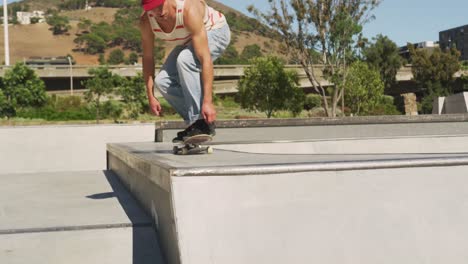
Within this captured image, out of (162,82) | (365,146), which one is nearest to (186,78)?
(162,82)

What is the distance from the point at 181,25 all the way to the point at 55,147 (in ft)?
21.6

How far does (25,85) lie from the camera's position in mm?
34750

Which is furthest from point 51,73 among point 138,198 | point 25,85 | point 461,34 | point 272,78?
point 461,34

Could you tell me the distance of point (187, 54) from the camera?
13.4 feet

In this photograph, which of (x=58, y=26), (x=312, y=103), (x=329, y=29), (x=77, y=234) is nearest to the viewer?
(x=77, y=234)

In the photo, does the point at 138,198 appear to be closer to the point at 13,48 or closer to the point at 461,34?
the point at 13,48

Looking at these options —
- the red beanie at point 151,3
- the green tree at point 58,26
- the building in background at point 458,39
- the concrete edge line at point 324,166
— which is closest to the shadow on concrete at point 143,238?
the concrete edge line at point 324,166

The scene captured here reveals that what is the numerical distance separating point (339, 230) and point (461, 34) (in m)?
137

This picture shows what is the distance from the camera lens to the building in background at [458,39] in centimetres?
12792

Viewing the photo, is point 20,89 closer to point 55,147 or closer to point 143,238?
point 55,147

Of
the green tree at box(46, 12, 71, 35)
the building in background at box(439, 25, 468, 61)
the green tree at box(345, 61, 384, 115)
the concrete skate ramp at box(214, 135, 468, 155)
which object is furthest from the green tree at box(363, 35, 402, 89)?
the green tree at box(46, 12, 71, 35)

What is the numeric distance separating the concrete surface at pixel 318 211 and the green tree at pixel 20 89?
31.7 m

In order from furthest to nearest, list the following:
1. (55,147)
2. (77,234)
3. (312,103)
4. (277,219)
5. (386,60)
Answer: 1. (386,60)
2. (312,103)
3. (55,147)
4. (77,234)
5. (277,219)

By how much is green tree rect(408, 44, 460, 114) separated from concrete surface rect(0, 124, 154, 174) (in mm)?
Result: 51102
